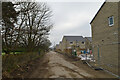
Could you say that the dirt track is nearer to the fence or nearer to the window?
the fence

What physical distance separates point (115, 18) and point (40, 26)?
12705mm

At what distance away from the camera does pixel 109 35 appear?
10.1 meters

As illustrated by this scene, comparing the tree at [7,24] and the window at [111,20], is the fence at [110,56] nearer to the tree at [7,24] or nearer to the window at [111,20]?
the window at [111,20]

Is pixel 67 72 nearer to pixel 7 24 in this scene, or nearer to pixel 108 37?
pixel 108 37

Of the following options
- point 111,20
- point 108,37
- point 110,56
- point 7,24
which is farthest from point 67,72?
point 111,20

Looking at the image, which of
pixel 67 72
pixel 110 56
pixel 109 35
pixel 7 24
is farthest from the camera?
pixel 109 35

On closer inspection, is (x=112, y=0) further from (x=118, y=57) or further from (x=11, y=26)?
(x=11, y=26)

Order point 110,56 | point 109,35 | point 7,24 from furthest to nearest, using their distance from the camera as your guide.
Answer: point 109,35 < point 110,56 < point 7,24

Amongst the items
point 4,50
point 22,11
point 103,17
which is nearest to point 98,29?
point 103,17

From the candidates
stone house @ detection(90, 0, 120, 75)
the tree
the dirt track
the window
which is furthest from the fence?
the tree

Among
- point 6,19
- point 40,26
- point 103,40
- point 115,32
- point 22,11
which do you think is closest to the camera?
point 6,19

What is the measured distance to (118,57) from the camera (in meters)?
8.53

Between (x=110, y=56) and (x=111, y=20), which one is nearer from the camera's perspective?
(x=110, y=56)

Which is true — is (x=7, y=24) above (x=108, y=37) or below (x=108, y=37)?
above
